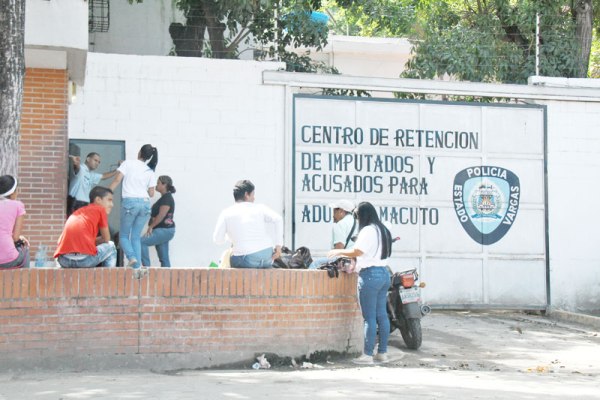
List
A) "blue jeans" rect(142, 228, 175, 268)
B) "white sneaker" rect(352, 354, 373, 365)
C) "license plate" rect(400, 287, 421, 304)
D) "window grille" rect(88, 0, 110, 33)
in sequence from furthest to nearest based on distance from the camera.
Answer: "window grille" rect(88, 0, 110, 33)
"blue jeans" rect(142, 228, 175, 268)
"license plate" rect(400, 287, 421, 304)
"white sneaker" rect(352, 354, 373, 365)

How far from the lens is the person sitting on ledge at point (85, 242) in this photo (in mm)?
8867

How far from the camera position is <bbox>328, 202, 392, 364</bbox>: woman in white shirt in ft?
31.8

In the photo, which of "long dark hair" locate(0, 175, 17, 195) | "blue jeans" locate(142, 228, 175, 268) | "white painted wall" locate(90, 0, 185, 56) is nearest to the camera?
"long dark hair" locate(0, 175, 17, 195)

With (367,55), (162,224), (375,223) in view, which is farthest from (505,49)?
(367,55)

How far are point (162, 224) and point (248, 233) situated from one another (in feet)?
14.3

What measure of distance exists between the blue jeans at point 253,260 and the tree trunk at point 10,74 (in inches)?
89.6

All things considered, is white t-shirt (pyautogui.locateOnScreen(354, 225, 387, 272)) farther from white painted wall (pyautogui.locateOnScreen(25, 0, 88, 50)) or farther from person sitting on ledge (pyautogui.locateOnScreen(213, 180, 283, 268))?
white painted wall (pyautogui.locateOnScreen(25, 0, 88, 50))

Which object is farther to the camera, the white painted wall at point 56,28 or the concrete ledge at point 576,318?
the concrete ledge at point 576,318

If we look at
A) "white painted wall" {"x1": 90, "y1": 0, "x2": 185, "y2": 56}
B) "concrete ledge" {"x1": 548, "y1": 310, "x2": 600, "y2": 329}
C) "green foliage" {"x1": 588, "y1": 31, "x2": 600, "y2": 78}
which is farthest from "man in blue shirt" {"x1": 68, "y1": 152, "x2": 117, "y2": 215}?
"green foliage" {"x1": 588, "y1": 31, "x2": 600, "y2": 78}

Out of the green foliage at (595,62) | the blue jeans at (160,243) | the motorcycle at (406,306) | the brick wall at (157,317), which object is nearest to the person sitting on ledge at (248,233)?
the brick wall at (157,317)

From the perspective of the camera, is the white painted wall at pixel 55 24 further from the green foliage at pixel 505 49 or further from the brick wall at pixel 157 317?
the green foliage at pixel 505 49

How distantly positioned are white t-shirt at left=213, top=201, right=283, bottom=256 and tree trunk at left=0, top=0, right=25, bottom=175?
2.05m

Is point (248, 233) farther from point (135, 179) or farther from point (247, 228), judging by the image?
point (135, 179)

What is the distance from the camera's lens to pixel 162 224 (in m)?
13.7
